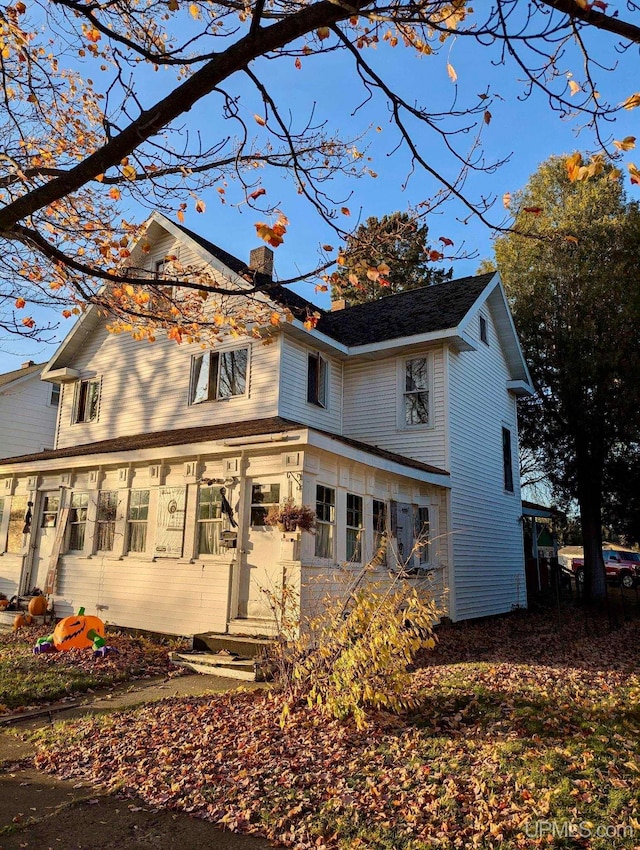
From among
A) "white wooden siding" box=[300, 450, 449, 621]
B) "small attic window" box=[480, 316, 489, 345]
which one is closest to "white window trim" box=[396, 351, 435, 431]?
"white wooden siding" box=[300, 450, 449, 621]

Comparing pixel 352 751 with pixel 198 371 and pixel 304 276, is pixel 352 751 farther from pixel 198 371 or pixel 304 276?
pixel 198 371

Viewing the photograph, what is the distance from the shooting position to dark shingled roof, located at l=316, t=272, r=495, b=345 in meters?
15.5

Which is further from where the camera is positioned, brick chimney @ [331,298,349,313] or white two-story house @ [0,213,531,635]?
brick chimney @ [331,298,349,313]

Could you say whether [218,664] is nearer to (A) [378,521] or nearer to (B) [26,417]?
(A) [378,521]

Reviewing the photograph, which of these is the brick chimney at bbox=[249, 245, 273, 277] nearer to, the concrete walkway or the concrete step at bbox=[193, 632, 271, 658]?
the concrete step at bbox=[193, 632, 271, 658]

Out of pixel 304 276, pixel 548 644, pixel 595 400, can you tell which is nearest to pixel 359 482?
pixel 548 644

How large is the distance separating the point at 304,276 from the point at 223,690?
581 cm

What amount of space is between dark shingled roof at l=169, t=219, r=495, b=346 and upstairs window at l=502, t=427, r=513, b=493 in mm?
4698

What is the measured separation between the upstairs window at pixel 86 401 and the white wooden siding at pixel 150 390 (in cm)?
20

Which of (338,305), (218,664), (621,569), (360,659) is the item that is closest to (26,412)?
(338,305)

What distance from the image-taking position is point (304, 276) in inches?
228

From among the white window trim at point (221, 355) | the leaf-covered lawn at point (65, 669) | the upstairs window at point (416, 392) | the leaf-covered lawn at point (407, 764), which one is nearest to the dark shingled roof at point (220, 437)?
the white window trim at point (221, 355)

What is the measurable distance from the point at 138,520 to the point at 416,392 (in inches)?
289

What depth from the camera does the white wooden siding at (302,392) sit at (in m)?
13.9
